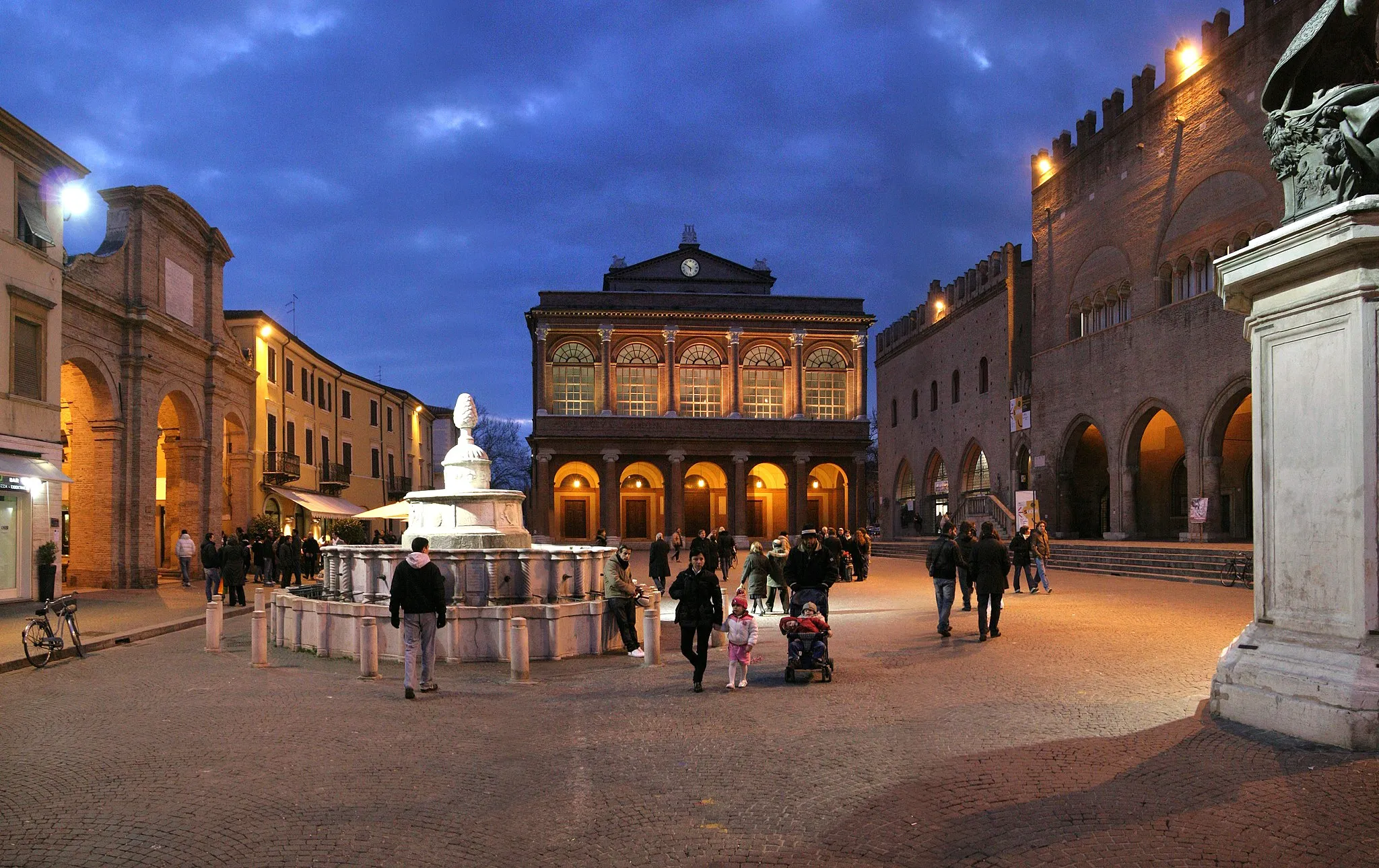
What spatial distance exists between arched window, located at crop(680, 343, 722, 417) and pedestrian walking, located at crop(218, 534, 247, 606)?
99.1ft

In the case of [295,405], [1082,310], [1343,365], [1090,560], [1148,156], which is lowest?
[1090,560]

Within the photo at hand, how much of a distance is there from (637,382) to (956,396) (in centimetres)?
1641

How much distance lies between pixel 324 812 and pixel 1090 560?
2615cm

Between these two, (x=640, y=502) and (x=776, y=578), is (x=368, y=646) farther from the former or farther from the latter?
(x=640, y=502)

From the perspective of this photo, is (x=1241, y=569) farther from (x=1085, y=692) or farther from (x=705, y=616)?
(x=705, y=616)

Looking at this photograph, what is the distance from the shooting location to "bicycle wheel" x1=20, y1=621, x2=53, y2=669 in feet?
38.7

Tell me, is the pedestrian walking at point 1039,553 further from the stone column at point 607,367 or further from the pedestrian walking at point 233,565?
the stone column at point 607,367

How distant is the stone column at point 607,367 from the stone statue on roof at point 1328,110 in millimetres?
41014

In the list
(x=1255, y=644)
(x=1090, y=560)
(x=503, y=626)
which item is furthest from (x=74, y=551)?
(x=1090, y=560)

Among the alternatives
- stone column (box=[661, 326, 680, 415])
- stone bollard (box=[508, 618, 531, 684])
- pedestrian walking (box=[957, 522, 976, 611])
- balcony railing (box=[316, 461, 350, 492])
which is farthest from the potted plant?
stone column (box=[661, 326, 680, 415])

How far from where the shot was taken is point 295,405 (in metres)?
37.6

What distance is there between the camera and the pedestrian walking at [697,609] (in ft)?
31.2

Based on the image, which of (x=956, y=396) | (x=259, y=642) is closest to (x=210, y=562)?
(x=259, y=642)

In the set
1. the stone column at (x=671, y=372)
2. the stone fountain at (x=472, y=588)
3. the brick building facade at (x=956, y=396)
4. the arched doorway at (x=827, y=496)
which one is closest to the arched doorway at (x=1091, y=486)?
the brick building facade at (x=956, y=396)
